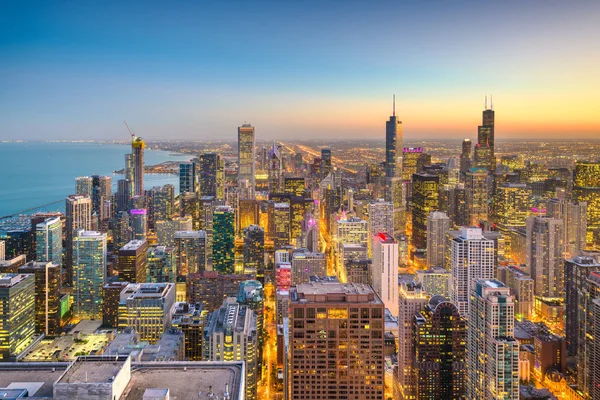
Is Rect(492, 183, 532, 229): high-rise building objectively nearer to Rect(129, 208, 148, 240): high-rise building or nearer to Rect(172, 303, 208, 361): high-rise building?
Rect(129, 208, 148, 240): high-rise building

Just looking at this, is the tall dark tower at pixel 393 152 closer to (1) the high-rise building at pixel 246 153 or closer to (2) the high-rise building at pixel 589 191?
(1) the high-rise building at pixel 246 153

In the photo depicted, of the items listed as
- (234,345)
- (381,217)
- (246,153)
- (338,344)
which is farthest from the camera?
(246,153)

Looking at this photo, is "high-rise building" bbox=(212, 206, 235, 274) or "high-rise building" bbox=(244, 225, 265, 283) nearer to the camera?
"high-rise building" bbox=(244, 225, 265, 283)

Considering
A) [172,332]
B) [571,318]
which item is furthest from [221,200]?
[571,318]

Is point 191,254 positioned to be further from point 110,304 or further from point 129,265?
point 110,304

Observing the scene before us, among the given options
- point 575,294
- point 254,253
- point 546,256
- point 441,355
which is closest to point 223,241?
point 254,253

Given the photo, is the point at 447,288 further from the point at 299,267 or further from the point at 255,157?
the point at 255,157

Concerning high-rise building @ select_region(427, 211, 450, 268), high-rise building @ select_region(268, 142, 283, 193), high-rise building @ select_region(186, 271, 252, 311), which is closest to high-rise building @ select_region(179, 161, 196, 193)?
high-rise building @ select_region(268, 142, 283, 193)
